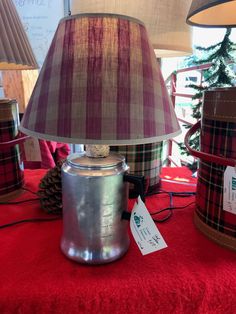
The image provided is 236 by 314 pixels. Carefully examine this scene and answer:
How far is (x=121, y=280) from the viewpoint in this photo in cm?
42

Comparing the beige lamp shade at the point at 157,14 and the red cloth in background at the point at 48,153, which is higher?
the beige lamp shade at the point at 157,14

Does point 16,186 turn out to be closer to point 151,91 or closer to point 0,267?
point 0,267

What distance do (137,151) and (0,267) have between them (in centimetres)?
40

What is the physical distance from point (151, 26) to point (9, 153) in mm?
492

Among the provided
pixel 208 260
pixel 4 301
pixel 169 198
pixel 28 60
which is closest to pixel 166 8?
pixel 28 60

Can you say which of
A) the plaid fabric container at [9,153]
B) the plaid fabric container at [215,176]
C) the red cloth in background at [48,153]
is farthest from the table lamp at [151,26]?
the red cloth in background at [48,153]

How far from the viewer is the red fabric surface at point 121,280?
39cm

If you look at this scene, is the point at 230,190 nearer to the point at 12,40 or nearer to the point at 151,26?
the point at 151,26

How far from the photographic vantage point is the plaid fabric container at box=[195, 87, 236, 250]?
18.7 inches

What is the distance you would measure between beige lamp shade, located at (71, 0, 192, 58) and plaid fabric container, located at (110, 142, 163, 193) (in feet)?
0.88

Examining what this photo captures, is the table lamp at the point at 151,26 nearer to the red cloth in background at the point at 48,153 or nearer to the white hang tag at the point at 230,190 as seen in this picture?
the white hang tag at the point at 230,190

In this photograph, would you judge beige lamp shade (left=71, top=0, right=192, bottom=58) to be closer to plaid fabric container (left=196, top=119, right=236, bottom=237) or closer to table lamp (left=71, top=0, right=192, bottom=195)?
table lamp (left=71, top=0, right=192, bottom=195)

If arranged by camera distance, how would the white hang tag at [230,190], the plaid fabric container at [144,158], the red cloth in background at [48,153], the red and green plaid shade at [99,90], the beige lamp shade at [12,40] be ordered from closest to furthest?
the red and green plaid shade at [99,90]
the white hang tag at [230,190]
the beige lamp shade at [12,40]
the plaid fabric container at [144,158]
the red cloth in background at [48,153]

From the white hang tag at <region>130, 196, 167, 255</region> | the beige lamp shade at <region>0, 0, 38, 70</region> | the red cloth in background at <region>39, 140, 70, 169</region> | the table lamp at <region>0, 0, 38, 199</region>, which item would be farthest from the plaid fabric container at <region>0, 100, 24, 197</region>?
the red cloth in background at <region>39, 140, 70, 169</region>
